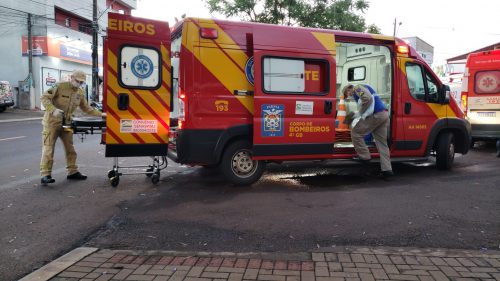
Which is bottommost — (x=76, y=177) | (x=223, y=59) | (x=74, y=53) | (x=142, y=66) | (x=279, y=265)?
(x=279, y=265)

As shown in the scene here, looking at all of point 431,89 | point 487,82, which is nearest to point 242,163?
point 431,89

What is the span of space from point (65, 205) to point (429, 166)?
7019 millimetres

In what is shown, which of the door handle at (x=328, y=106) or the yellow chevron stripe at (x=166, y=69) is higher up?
the yellow chevron stripe at (x=166, y=69)

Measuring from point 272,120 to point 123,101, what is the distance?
223cm

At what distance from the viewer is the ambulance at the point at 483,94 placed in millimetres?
11155

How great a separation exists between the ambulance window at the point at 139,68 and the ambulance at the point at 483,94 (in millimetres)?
9028

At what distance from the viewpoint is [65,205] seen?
5516 millimetres

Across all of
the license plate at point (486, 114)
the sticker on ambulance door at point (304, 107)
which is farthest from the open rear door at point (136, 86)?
the license plate at point (486, 114)

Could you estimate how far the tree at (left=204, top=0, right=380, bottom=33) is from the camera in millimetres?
22156

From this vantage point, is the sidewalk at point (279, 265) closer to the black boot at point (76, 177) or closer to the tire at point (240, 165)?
the tire at point (240, 165)

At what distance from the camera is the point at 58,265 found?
3557 millimetres

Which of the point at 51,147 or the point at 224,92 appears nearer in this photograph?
the point at 224,92

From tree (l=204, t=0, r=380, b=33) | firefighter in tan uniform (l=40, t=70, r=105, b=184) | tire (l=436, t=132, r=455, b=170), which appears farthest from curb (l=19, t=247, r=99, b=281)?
tree (l=204, t=0, r=380, b=33)

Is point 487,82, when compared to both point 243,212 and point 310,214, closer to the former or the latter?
point 310,214
